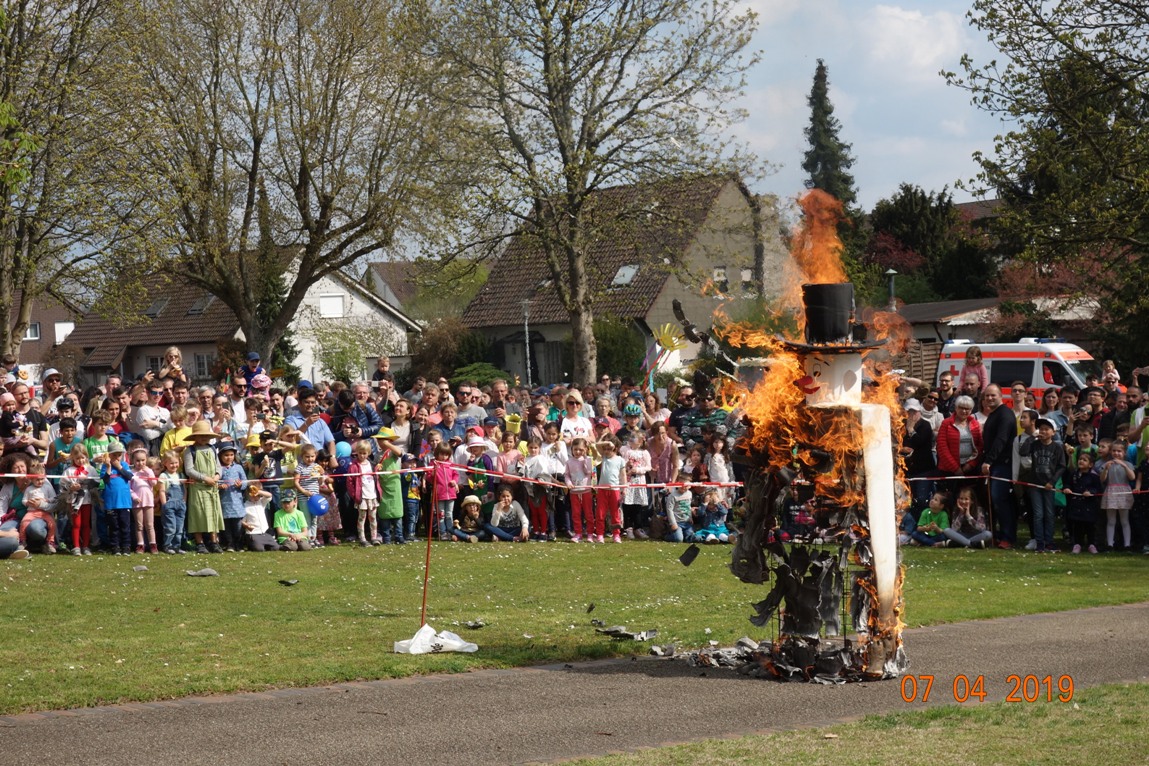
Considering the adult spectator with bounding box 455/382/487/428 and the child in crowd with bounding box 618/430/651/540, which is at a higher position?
the adult spectator with bounding box 455/382/487/428

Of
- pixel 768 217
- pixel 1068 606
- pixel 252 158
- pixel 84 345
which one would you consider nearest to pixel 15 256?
pixel 252 158

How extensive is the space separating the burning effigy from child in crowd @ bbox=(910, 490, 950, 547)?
10.1 meters

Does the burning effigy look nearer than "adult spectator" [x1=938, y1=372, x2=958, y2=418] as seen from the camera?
Yes

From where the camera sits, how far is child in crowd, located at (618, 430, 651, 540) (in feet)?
70.5

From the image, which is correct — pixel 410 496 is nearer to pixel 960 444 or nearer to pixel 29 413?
pixel 29 413

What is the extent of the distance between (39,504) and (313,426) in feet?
13.7

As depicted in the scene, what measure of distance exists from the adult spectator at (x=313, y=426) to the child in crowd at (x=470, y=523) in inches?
81.2

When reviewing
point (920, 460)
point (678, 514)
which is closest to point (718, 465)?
point (678, 514)

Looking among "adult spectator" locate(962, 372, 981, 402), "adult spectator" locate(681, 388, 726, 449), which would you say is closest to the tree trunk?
"adult spectator" locate(681, 388, 726, 449)

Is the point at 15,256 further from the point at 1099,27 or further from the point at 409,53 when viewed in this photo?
the point at 1099,27

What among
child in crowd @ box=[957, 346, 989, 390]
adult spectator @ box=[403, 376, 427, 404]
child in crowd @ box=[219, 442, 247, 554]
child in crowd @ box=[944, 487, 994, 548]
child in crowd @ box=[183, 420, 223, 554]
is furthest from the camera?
adult spectator @ box=[403, 376, 427, 404]

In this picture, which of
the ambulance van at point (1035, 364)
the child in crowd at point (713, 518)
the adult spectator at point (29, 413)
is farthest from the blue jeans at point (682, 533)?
the ambulance van at point (1035, 364)

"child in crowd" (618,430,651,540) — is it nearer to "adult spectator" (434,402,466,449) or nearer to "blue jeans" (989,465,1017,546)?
"adult spectator" (434,402,466,449)

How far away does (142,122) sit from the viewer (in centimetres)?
3206
